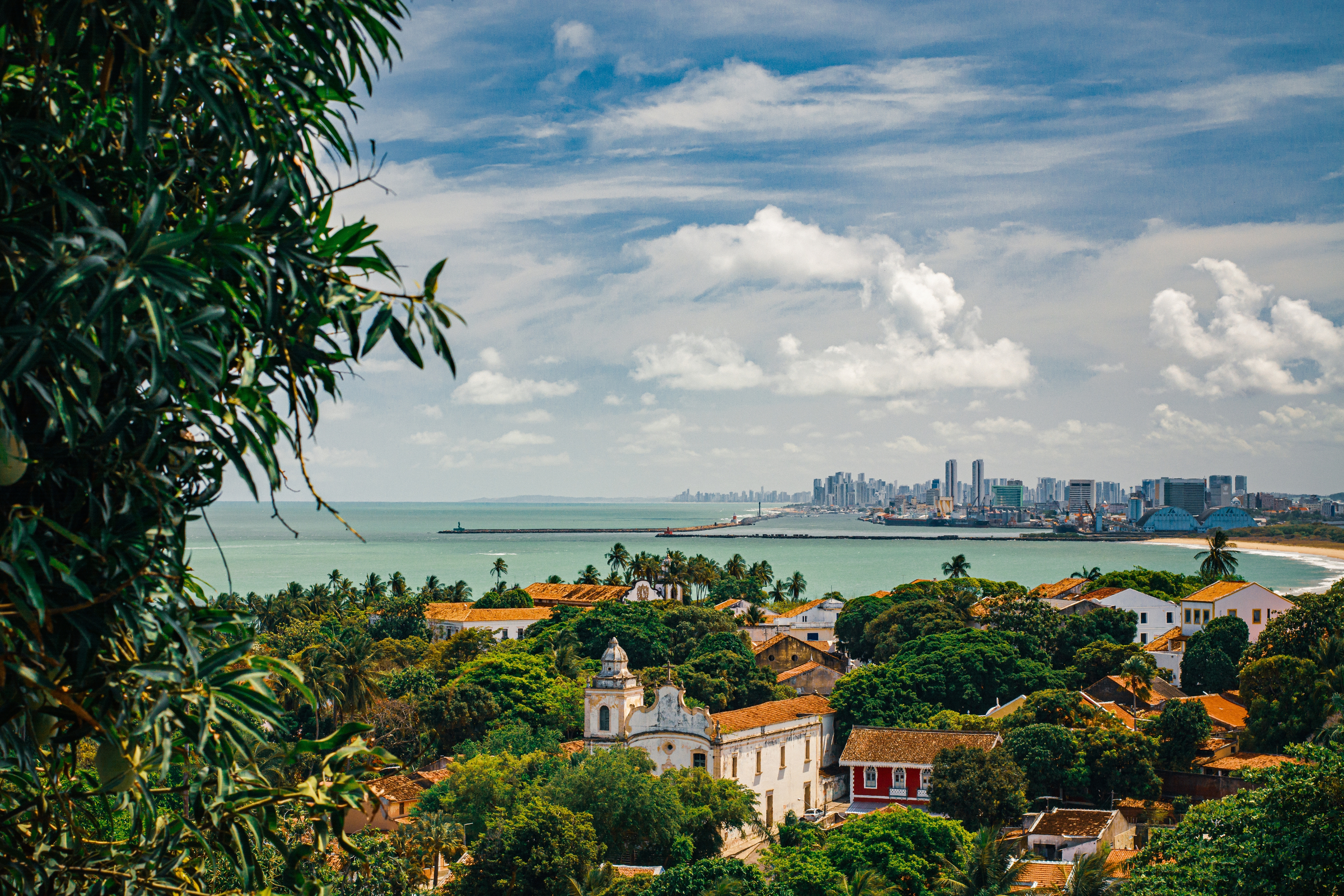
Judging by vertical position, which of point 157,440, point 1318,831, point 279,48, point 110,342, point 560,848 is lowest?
point 560,848

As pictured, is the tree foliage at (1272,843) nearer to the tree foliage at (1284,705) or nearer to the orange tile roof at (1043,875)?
the orange tile roof at (1043,875)

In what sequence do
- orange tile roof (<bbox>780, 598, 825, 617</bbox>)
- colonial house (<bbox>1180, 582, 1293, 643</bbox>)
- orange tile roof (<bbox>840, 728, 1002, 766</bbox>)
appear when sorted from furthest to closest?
orange tile roof (<bbox>780, 598, 825, 617</bbox>), colonial house (<bbox>1180, 582, 1293, 643</bbox>), orange tile roof (<bbox>840, 728, 1002, 766</bbox>)

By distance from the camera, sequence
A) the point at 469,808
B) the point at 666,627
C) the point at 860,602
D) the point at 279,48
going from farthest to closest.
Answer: the point at 860,602 → the point at 666,627 → the point at 469,808 → the point at 279,48

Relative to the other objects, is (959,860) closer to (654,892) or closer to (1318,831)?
(654,892)

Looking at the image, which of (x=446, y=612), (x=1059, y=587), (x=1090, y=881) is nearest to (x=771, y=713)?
(x=1090, y=881)

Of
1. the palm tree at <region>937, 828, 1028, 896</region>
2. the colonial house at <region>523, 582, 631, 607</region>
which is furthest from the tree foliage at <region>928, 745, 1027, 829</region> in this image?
the colonial house at <region>523, 582, 631, 607</region>

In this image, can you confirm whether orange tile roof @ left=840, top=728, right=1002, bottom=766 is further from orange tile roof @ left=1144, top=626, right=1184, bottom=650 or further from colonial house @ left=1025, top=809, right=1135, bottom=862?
orange tile roof @ left=1144, top=626, right=1184, bottom=650

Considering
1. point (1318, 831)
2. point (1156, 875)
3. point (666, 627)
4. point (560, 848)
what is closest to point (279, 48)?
point (1318, 831)
